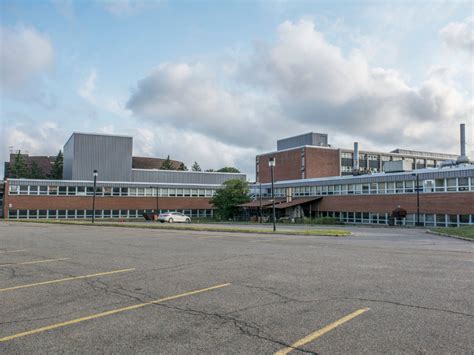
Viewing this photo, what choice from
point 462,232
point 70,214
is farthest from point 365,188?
point 70,214

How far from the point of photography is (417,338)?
5.27 m

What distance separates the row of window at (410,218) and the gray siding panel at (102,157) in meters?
39.6

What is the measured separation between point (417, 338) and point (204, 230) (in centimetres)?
2545

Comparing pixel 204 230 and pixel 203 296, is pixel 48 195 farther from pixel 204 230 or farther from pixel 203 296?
pixel 203 296

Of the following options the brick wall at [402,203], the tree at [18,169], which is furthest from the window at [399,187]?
the tree at [18,169]

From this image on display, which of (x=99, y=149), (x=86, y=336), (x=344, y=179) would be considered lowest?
(x=86, y=336)

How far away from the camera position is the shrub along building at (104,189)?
203 ft

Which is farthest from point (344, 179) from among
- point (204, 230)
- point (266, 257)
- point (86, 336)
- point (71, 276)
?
point (86, 336)

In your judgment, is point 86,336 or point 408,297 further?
point 408,297

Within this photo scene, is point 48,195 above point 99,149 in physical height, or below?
below

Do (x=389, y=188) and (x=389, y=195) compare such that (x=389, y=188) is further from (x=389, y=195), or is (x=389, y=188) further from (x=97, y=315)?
(x=97, y=315)

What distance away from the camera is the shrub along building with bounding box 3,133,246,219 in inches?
2436

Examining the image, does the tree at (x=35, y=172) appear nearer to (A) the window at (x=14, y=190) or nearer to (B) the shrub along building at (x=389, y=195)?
(A) the window at (x=14, y=190)

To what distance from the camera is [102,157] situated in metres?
76.9
